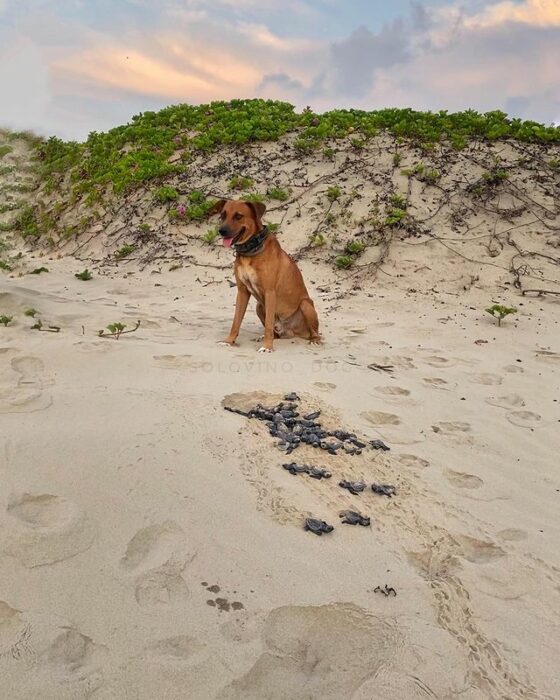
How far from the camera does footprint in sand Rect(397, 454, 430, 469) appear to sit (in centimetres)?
351

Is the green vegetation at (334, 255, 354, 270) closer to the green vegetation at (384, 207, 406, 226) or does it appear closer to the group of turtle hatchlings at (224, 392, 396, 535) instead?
the green vegetation at (384, 207, 406, 226)

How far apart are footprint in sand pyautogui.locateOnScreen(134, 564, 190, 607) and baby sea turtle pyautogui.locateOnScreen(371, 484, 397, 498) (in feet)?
4.23

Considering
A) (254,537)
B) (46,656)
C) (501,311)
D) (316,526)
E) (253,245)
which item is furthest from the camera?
(501,311)

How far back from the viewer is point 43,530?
7.99 feet

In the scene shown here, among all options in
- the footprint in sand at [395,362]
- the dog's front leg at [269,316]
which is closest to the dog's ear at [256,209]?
the dog's front leg at [269,316]

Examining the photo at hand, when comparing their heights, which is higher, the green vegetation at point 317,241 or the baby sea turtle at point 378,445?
the green vegetation at point 317,241

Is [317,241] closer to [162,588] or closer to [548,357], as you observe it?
[548,357]

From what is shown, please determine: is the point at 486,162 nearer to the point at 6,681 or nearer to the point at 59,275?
the point at 59,275

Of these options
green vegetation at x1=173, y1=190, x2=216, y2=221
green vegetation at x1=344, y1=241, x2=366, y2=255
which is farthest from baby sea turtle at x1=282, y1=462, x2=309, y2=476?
green vegetation at x1=173, y1=190, x2=216, y2=221

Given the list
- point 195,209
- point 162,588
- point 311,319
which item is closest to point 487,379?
point 311,319

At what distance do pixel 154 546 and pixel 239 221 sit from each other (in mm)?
4092

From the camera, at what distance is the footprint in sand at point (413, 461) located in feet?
11.5

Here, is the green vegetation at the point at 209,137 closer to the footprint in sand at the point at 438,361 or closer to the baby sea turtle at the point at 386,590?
the footprint in sand at the point at 438,361

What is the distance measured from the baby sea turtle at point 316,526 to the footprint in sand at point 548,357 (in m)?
4.23
